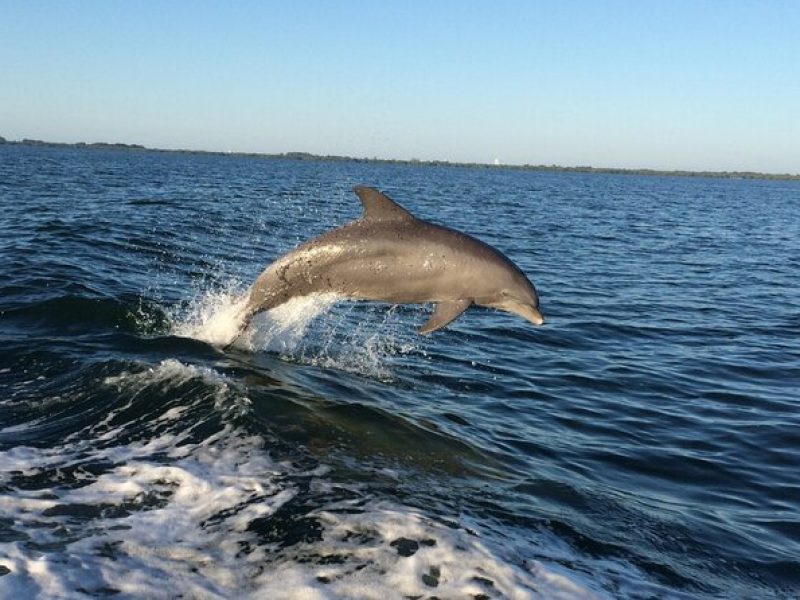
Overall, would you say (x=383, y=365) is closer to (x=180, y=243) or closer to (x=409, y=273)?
(x=409, y=273)

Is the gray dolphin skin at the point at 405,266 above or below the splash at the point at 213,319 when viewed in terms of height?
above

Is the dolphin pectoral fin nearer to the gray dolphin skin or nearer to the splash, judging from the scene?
the gray dolphin skin

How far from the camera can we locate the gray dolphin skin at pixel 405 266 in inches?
395

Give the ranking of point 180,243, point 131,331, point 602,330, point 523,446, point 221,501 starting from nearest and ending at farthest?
point 221,501 < point 523,446 < point 131,331 < point 602,330 < point 180,243

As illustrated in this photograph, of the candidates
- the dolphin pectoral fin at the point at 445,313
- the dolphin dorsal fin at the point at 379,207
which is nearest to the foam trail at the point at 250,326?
the dolphin dorsal fin at the point at 379,207

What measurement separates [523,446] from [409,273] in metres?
2.82

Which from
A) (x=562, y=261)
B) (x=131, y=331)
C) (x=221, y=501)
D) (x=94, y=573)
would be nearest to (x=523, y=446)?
(x=221, y=501)

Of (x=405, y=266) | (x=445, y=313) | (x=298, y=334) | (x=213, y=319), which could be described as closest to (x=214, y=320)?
(x=213, y=319)

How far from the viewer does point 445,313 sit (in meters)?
10.0

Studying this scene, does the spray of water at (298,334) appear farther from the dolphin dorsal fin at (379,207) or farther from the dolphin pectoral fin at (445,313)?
the dolphin pectoral fin at (445,313)

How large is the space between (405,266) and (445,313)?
2.85 ft

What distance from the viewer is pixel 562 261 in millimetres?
26219

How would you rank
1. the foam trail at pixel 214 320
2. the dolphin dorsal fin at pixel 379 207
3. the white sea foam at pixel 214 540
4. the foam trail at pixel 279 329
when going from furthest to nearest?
the foam trail at pixel 279 329 → the foam trail at pixel 214 320 → the dolphin dorsal fin at pixel 379 207 → the white sea foam at pixel 214 540

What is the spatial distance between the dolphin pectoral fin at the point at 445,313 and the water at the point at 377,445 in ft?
4.07
